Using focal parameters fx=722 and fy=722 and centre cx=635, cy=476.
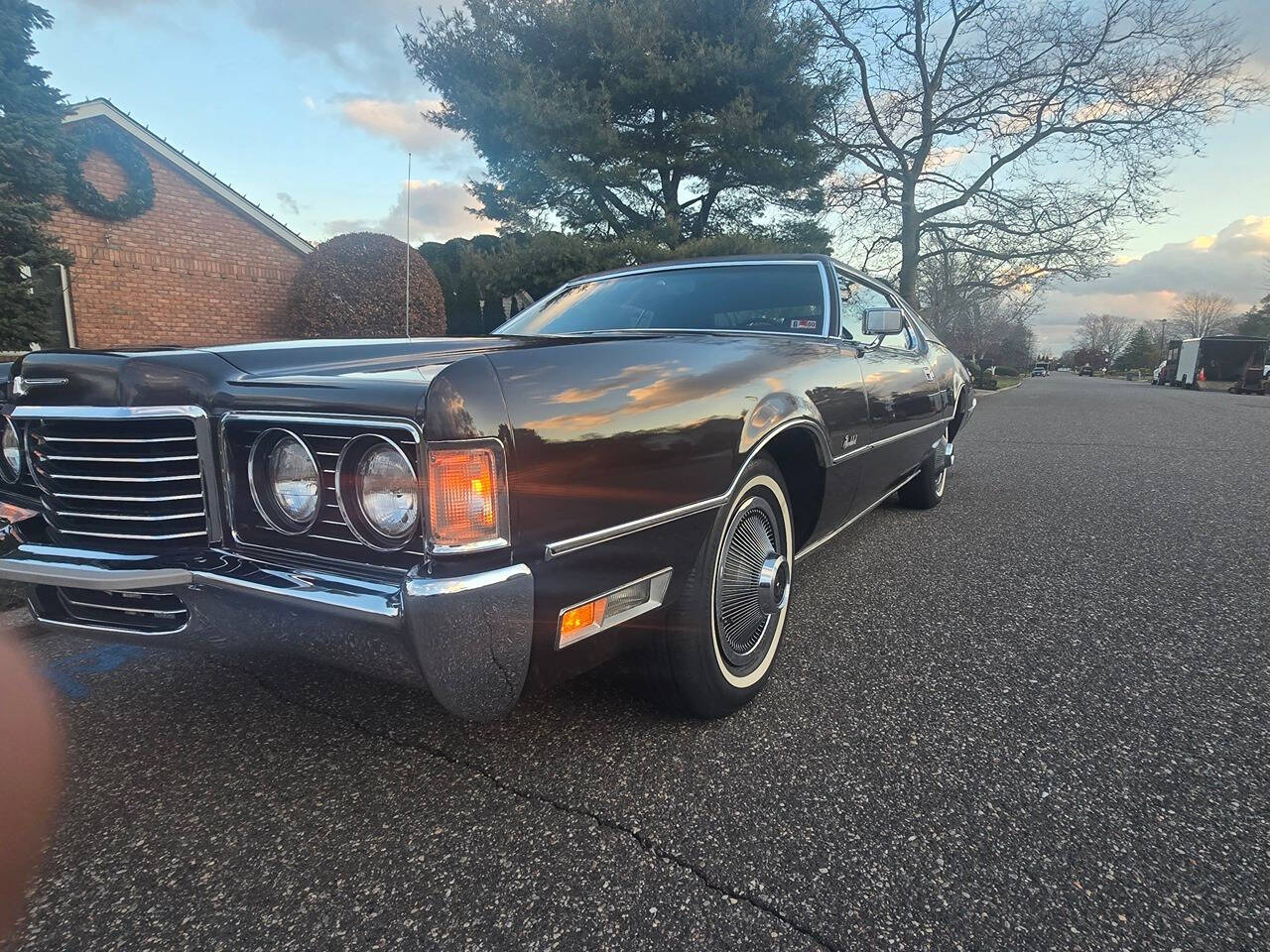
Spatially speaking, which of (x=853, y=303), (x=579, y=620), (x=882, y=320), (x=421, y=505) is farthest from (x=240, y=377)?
(x=853, y=303)

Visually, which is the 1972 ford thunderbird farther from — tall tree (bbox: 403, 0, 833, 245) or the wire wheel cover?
tall tree (bbox: 403, 0, 833, 245)

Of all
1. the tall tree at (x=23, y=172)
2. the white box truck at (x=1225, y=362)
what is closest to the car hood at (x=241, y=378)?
the tall tree at (x=23, y=172)

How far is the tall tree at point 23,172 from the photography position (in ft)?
25.1

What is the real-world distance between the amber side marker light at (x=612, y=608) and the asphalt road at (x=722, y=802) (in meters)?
0.44

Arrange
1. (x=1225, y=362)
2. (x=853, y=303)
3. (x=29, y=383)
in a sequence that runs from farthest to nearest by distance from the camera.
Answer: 1. (x=1225, y=362)
2. (x=853, y=303)
3. (x=29, y=383)

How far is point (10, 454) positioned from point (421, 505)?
1529 mm

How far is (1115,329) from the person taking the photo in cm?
11731

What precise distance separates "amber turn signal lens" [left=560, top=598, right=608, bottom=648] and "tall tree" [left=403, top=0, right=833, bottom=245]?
13.5 meters

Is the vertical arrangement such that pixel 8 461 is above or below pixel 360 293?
below

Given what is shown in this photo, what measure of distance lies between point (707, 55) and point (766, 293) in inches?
527

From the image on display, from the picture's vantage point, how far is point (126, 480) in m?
1.67

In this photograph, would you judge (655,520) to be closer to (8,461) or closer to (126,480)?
(126,480)

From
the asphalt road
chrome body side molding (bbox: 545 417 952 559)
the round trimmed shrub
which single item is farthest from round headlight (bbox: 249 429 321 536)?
the round trimmed shrub

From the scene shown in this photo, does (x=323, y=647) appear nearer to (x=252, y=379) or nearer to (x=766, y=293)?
Answer: (x=252, y=379)
